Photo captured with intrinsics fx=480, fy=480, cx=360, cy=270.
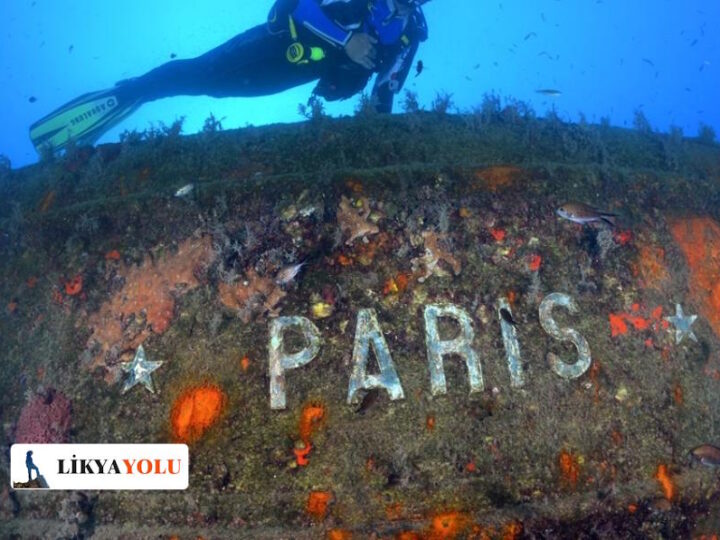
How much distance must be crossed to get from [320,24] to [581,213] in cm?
479

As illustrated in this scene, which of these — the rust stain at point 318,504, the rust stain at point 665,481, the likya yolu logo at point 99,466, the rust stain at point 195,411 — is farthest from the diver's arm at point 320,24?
the rust stain at point 665,481

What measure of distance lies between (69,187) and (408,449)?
393 cm

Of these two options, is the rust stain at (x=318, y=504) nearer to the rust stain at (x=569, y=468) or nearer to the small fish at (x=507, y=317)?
the rust stain at (x=569, y=468)

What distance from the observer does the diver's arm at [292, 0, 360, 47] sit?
6.64m

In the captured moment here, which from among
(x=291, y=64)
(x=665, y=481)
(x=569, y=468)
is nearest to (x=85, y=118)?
(x=291, y=64)

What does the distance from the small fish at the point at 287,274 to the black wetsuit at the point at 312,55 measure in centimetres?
453

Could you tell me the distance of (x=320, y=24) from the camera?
6.66 m

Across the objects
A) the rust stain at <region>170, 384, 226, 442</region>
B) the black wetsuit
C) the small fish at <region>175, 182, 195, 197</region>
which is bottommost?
the rust stain at <region>170, 384, 226, 442</region>

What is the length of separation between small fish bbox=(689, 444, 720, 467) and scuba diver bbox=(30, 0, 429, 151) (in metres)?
4.84

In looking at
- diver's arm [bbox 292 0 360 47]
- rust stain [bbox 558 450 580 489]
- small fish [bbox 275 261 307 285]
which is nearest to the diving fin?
diver's arm [bbox 292 0 360 47]

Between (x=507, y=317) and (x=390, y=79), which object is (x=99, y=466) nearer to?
(x=507, y=317)

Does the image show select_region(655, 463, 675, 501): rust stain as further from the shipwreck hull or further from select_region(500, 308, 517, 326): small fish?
select_region(500, 308, 517, 326): small fish

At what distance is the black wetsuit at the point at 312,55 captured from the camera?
707 centimetres

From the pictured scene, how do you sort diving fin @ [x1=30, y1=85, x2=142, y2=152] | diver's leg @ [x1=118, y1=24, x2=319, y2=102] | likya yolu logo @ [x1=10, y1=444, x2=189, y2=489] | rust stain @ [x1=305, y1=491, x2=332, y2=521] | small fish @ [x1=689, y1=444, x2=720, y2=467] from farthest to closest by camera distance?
diving fin @ [x1=30, y1=85, x2=142, y2=152], diver's leg @ [x1=118, y1=24, x2=319, y2=102], small fish @ [x1=689, y1=444, x2=720, y2=467], likya yolu logo @ [x1=10, y1=444, x2=189, y2=489], rust stain @ [x1=305, y1=491, x2=332, y2=521]
